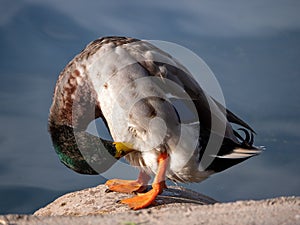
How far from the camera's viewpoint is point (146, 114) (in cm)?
632

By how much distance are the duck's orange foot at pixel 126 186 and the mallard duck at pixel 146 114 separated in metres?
0.01

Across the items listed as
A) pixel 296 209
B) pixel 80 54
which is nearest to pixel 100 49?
pixel 80 54

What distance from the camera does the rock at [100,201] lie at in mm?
6523

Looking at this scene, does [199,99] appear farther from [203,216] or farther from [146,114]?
[203,216]

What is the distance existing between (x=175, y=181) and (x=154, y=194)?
588 mm

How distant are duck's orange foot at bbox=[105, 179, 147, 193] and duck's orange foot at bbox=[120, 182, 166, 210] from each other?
599mm

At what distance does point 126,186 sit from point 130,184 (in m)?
0.11

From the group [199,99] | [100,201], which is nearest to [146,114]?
[199,99]

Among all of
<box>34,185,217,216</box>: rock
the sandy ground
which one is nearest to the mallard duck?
<box>34,185,217,216</box>: rock

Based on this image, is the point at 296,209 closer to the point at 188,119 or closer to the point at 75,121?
the point at 188,119

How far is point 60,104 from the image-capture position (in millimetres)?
7484

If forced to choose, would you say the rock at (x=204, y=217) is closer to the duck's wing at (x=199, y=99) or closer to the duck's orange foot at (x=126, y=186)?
the duck's wing at (x=199, y=99)

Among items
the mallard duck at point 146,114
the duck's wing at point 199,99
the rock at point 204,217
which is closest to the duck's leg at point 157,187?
the mallard duck at point 146,114

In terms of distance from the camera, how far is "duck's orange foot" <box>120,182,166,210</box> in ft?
20.9
